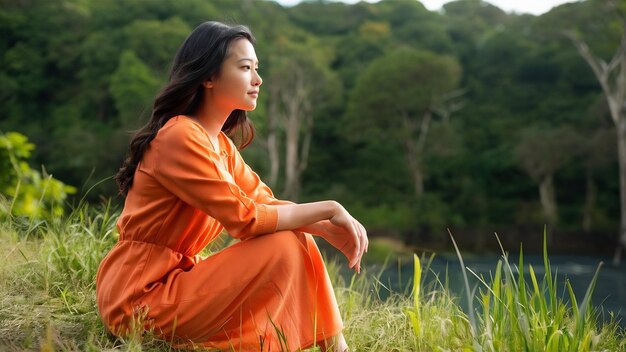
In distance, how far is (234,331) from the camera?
1870mm

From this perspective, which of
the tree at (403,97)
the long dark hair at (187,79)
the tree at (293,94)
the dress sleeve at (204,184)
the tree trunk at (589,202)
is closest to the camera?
the dress sleeve at (204,184)

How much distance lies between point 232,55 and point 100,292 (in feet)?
2.39

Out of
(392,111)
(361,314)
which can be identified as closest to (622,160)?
(392,111)

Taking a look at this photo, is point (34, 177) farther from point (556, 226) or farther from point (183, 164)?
point (556, 226)

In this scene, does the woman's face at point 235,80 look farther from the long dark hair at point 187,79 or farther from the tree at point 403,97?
the tree at point 403,97

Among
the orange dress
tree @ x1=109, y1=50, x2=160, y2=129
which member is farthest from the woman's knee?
tree @ x1=109, y1=50, x2=160, y2=129

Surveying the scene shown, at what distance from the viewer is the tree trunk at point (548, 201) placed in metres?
20.0

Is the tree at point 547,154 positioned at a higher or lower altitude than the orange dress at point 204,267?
lower

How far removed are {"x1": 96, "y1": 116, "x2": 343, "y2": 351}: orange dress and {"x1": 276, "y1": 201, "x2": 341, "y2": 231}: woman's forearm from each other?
0.07 feet

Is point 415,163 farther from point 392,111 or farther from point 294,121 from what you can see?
point 294,121

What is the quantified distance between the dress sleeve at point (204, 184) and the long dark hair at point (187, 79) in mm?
117

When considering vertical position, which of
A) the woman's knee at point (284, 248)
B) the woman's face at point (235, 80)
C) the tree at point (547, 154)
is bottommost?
the tree at point (547, 154)

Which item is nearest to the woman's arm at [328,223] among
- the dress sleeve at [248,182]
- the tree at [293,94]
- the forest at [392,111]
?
the dress sleeve at [248,182]

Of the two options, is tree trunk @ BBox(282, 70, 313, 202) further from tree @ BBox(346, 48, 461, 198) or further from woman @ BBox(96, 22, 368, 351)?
woman @ BBox(96, 22, 368, 351)
